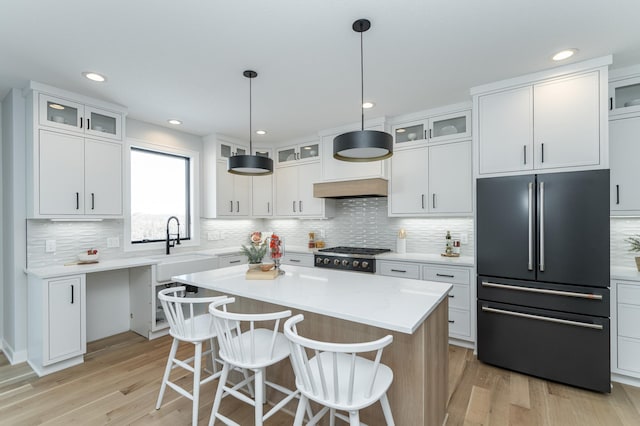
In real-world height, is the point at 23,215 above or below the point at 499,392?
above

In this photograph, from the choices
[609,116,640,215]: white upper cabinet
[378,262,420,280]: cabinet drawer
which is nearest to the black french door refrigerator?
[609,116,640,215]: white upper cabinet

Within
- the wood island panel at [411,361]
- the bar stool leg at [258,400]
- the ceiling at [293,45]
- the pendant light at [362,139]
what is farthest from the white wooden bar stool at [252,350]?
the ceiling at [293,45]

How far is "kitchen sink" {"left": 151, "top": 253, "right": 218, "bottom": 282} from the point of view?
3654 millimetres

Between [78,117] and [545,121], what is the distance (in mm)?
4644

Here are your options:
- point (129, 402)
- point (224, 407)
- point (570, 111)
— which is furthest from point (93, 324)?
point (570, 111)

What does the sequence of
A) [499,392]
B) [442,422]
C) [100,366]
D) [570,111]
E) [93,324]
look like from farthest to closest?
[93,324] → [100,366] → [570,111] → [499,392] → [442,422]

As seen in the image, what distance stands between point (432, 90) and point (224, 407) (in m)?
3.47

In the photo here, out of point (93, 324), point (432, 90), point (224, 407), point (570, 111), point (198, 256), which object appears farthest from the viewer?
point (198, 256)

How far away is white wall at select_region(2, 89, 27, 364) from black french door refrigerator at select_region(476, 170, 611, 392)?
4.56m

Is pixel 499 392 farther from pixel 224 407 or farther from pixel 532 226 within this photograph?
pixel 224 407

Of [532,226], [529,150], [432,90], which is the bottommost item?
[532,226]

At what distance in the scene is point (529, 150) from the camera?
A: 2.79 m

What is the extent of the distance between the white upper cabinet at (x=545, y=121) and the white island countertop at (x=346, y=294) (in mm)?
1592

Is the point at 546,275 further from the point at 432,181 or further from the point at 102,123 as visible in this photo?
the point at 102,123
